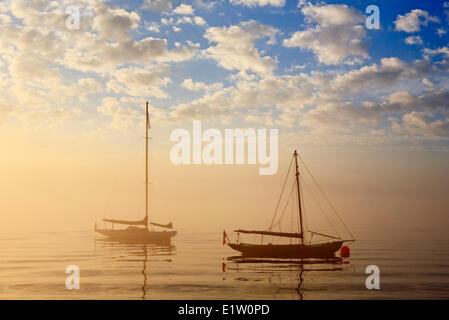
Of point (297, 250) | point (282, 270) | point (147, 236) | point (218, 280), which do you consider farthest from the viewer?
point (147, 236)

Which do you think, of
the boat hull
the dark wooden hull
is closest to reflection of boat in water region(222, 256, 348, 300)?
the dark wooden hull

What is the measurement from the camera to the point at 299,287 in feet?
128

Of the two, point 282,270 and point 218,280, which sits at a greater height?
point 218,280

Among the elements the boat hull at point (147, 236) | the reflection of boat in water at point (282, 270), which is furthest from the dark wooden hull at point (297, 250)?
the boat hull at point (147, 236)

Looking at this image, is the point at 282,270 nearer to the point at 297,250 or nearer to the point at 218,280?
the point at 218,280

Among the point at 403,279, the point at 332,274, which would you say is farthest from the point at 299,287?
the point at 403,279

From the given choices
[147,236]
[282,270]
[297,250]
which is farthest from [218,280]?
[147,236]

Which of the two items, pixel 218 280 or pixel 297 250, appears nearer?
pixel 218 280

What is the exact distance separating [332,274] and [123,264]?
89.0 feet

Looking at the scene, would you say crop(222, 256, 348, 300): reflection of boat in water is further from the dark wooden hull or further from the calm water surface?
the dark wooden hull

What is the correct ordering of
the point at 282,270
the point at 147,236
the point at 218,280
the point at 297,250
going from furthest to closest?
1. the point at 147,236
2. the point at 297,250
3. the point at 282,270
4. the point at 218,280

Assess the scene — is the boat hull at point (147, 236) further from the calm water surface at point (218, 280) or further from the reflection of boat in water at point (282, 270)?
the reflection of boat in water at point (282, 270)
